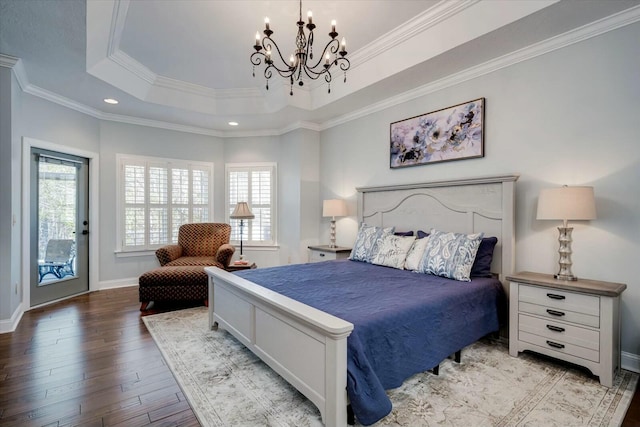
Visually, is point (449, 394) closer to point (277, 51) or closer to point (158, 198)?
point (277, 51)

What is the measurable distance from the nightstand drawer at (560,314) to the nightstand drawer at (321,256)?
93.8 inches

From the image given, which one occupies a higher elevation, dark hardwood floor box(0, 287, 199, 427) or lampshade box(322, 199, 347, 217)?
lampshade box(322, 199, 347, 217)

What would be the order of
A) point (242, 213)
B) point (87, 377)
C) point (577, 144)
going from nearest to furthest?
1. point (87, 377)
2. point (577, 144)
3. point (242, 213)

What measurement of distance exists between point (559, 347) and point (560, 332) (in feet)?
0.39

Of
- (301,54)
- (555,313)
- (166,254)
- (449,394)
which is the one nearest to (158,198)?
(166,254)

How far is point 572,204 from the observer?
2.32m

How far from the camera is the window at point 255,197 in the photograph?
18.7 feet

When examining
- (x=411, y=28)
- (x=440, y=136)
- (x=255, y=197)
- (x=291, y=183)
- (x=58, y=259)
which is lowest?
(x=58, y=259)

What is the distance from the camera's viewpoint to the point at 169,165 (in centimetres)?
539

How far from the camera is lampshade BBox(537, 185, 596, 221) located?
2.29 m

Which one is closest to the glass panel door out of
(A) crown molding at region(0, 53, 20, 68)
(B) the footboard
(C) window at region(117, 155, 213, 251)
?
(C) window at region(117, 155, 213, 251)

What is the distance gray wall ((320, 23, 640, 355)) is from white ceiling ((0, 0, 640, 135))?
0.81 feet

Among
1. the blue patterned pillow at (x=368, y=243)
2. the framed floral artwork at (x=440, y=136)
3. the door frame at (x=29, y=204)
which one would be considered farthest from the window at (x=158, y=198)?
the framed floral artwork at (x=440, y=136)

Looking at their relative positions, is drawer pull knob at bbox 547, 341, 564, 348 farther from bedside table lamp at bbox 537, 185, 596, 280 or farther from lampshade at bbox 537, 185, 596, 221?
lampshade at bbox 537, 185, 596, 221
